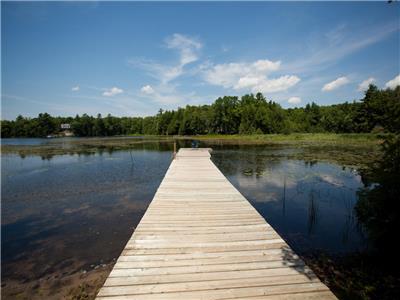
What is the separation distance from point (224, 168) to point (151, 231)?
37.4 ft

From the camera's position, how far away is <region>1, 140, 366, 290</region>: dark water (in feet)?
17.8

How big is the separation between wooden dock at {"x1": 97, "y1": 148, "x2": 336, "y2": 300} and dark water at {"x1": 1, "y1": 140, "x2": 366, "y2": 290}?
1.57 meters

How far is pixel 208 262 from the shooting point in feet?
11.7

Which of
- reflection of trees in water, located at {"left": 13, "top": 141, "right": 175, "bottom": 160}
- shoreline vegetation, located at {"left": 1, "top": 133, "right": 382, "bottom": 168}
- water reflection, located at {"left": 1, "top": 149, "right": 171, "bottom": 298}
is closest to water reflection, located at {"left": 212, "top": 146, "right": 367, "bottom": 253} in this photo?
shoreline vegetation, located at {"left": 1, "top": 133, "right": 382, "bottom": 168}

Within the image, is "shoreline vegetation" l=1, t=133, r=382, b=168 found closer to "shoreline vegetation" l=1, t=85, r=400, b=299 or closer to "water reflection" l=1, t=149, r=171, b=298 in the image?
"shoreline vegetation" l=1, t=85, r=400, b=299

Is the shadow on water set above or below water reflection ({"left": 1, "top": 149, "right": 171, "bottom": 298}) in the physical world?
above

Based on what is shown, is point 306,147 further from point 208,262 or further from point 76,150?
point 76,150

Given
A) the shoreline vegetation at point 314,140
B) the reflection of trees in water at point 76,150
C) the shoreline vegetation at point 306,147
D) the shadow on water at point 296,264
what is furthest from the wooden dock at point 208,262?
the reflection of trees in water at point 76,150

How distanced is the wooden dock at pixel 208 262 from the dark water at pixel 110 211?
1575mm

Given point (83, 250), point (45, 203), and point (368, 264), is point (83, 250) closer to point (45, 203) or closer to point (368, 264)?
point (45, 203)

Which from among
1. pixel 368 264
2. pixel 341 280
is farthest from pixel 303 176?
pixel 341 280

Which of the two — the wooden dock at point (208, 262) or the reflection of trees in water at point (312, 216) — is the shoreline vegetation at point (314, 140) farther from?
the reflection of trees in water at point (312, 216)

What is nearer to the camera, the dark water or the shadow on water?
the shadow on water

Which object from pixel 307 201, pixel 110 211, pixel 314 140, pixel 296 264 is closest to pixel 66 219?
pixel 110 211
